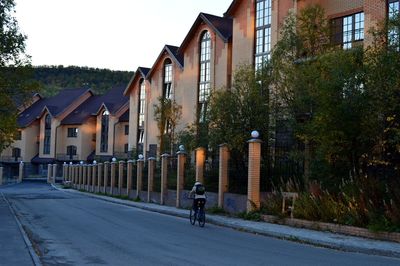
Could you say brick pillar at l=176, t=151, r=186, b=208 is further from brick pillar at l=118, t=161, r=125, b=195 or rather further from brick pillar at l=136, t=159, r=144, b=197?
brick pillar at l=118, t=161, r=125, b=195

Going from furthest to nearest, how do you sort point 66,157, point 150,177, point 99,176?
point 66,157, point 99,176, point 150,177

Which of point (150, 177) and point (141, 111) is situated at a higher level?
point (141, 111)

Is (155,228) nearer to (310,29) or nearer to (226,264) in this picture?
(226,264)

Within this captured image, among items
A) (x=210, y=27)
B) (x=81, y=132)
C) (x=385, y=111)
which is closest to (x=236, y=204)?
(x=385, y=111)

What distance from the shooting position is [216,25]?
151 feet

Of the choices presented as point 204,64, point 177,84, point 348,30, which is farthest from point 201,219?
point 177,84

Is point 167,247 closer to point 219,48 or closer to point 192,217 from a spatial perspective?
point 192,217

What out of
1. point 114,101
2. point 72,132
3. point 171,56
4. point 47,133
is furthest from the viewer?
point 47,133

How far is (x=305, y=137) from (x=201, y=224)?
15.8 ft

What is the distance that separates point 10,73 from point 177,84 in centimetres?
2765

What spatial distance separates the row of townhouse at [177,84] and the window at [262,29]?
5 cm

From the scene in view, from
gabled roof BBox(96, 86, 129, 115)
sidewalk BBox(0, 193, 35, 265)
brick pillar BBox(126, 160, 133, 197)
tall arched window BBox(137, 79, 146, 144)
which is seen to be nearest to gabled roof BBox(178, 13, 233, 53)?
brick pillar BBox(126, 160, 133, 197)

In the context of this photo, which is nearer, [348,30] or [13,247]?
[13,247]

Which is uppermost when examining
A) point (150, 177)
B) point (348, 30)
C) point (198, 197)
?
point (348, 30)
